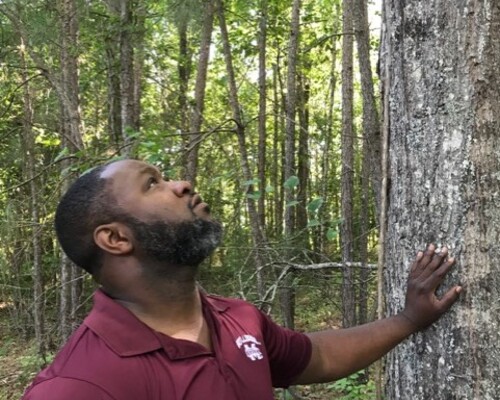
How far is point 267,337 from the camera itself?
1983 mm

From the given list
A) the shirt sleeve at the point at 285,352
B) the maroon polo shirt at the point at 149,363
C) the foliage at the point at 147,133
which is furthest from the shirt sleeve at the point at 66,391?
the foliage at the point at 147,133

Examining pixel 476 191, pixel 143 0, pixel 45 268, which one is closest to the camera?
pixel 476 191

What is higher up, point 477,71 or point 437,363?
point 477,71

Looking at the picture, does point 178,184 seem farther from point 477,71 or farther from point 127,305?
point 477,71

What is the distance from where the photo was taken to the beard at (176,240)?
1669 mm

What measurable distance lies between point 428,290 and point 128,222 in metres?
0.95

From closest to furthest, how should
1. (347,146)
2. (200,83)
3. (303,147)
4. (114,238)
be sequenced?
(114,238) < (347,146) < (200,83) < (303,147)

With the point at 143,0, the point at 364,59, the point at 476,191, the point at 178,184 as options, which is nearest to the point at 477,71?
the point at 476,191

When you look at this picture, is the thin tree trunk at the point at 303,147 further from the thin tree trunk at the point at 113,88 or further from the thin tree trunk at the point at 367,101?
the thin tree trunk at the point at 367,101

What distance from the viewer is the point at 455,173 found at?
175cm

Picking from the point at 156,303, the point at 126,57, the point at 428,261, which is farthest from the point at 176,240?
the point at 126,57

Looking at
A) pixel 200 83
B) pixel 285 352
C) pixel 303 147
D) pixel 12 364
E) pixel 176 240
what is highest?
pixel 200 83

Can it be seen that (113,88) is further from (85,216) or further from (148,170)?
(85,216)

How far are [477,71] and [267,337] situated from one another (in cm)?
111
